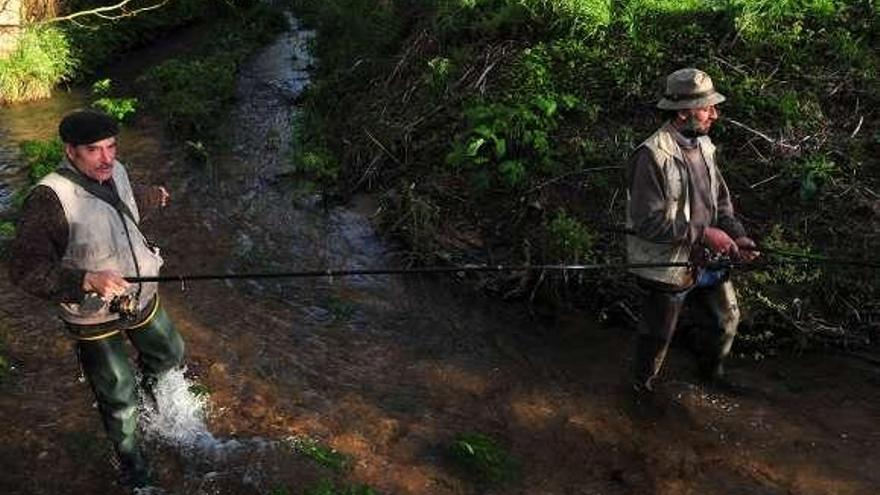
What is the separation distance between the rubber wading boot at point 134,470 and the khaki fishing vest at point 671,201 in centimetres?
362

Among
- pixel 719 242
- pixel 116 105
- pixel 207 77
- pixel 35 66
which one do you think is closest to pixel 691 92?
pixel 719 242

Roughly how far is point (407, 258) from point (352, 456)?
3.49 m

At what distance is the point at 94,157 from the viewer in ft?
14.2

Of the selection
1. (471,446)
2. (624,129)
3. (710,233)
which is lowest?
(471,446)

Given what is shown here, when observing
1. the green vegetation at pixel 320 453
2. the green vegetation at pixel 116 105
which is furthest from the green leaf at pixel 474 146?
the green vegetation at pixel 116 105

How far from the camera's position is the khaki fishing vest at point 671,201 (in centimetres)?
517

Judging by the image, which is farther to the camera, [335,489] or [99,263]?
[335,489]

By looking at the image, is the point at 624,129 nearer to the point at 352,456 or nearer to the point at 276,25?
the point at 352,456

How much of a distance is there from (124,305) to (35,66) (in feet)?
45.6

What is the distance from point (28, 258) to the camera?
4199mm

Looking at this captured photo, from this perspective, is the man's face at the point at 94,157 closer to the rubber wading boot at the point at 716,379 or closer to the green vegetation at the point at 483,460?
the green vegetation at the point at 483,460

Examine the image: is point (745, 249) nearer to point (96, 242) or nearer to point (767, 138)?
point (767, 138)

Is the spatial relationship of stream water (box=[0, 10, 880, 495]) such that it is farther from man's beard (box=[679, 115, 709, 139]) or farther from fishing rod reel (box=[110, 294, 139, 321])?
man's beard (box=[679, 115, 709, 139])

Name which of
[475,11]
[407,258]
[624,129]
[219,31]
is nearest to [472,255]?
[407,258]
